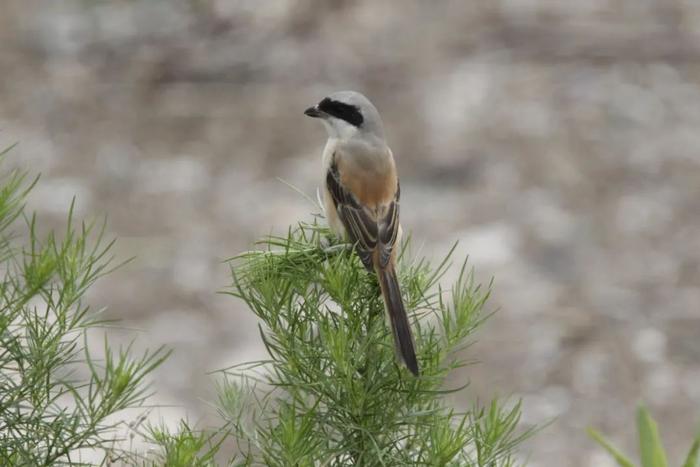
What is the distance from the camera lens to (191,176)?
7.43 m

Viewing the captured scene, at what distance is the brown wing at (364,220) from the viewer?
254 cm

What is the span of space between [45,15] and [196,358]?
3.72 m

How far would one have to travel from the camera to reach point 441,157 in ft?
24.0

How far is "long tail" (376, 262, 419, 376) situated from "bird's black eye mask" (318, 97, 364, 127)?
1.12m

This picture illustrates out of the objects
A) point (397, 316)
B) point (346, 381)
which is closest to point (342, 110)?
point (397, 316)

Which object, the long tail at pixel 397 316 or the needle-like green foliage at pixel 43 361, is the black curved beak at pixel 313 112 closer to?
the long tail at pixel 397 316

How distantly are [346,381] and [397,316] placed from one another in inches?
6.4

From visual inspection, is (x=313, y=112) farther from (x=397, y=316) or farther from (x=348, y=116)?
(x=397, y=316)

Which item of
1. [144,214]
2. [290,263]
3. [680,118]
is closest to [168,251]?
[144,214]

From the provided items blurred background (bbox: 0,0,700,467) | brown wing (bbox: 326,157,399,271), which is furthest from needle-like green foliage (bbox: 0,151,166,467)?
blurred background (bbox: 0,0,700,467)

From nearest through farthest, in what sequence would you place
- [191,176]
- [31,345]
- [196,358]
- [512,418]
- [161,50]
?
[31,345]
[512,418]
[196,358]
[191,176]
[161,50]

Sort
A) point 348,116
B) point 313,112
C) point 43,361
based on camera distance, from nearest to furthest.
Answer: point 43,361, point 313,112, point 348,116

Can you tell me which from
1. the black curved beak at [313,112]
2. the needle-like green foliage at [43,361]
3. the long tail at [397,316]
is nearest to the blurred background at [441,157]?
the black curved beak at [313,112]

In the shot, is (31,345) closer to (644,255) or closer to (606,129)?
(644,255)
